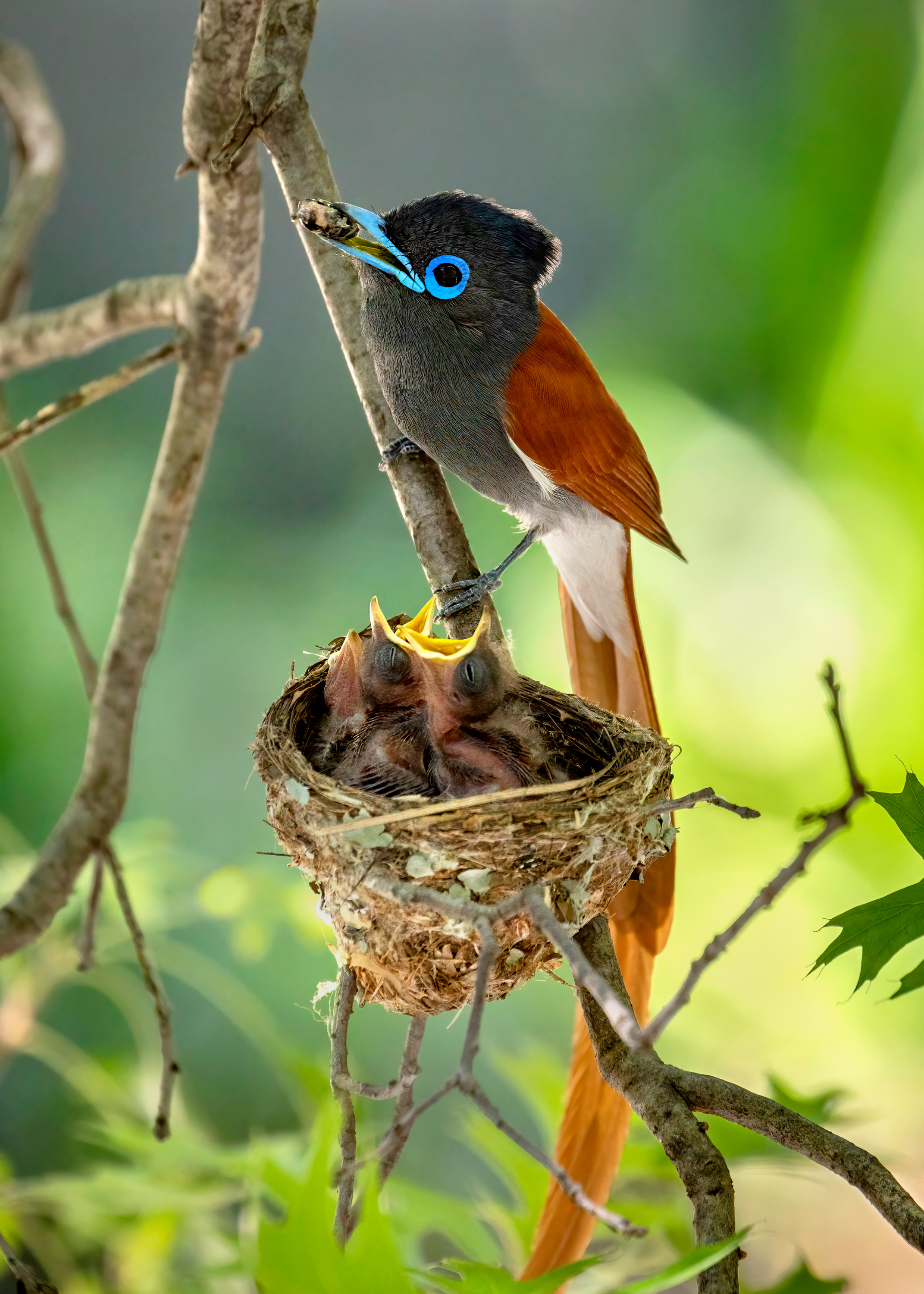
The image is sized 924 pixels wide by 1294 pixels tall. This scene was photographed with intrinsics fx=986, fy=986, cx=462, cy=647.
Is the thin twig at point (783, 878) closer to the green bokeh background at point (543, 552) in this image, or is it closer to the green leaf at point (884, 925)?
the green leaf at point (884, 925)

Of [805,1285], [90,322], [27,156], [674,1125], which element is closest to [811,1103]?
[805,1285]

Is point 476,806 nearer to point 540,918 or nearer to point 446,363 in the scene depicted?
point 540,918

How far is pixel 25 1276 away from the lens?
792 millimetres

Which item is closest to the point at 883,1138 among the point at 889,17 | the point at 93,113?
the point at 889,17

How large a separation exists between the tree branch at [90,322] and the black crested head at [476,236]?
409 millimetres

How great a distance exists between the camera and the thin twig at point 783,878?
1.70 feet

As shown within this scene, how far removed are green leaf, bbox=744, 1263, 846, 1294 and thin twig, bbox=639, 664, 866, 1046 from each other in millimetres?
634

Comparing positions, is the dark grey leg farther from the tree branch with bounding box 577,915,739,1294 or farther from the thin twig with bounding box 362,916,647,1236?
the thin twig with bounding box 362,916,647,1236

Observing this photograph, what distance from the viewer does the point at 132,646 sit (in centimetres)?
147

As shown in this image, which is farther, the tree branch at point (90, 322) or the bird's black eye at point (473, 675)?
the tree branch at point (90, 322)

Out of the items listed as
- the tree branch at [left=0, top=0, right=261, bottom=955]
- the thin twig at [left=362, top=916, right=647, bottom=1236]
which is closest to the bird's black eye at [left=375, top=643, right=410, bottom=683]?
the tree branch at [left=0, top=0, right=261, bottom=955]

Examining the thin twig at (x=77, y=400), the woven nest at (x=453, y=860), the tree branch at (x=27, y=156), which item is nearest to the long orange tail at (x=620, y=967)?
the woven nest at (x=453, y=860)

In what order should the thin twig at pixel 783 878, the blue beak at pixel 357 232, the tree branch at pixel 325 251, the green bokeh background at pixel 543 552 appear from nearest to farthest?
the thin twig at pixel 783 878 < the blue beak at pixel 357 232 < the tree branch at pixel 325 251 < the green bokeh background at pixel 543 552

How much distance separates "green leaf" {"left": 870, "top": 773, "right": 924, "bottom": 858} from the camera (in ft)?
2.70
